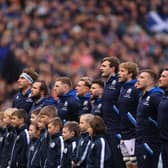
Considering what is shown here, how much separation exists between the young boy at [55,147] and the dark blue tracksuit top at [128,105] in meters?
1.06

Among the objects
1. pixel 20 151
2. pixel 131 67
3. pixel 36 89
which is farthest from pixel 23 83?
pixel 131 67

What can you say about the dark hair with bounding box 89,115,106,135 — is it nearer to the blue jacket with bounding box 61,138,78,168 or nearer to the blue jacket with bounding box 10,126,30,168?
the blue jacket with bounding box 61,138,78,168

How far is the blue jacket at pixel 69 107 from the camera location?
19.3 metres

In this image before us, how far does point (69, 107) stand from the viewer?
1930 centimetres

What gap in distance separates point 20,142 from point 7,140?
533 mm

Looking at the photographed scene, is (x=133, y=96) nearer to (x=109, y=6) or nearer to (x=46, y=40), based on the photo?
(x=46, y=40)

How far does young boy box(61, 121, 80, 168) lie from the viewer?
1791 cm

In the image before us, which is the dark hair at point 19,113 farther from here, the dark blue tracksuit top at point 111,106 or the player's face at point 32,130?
the dark blue tracksuit top at point 111,106

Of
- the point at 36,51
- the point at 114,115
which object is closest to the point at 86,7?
the point at 36,51

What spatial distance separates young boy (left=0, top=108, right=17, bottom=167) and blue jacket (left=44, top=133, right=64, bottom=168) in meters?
1.32

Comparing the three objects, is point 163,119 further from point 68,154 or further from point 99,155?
point 68,154

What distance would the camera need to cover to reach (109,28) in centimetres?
3219

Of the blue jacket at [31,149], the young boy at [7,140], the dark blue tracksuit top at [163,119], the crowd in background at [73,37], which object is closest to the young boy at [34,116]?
the blue jacket at [31,149]

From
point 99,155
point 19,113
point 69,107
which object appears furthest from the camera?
point 69,107
